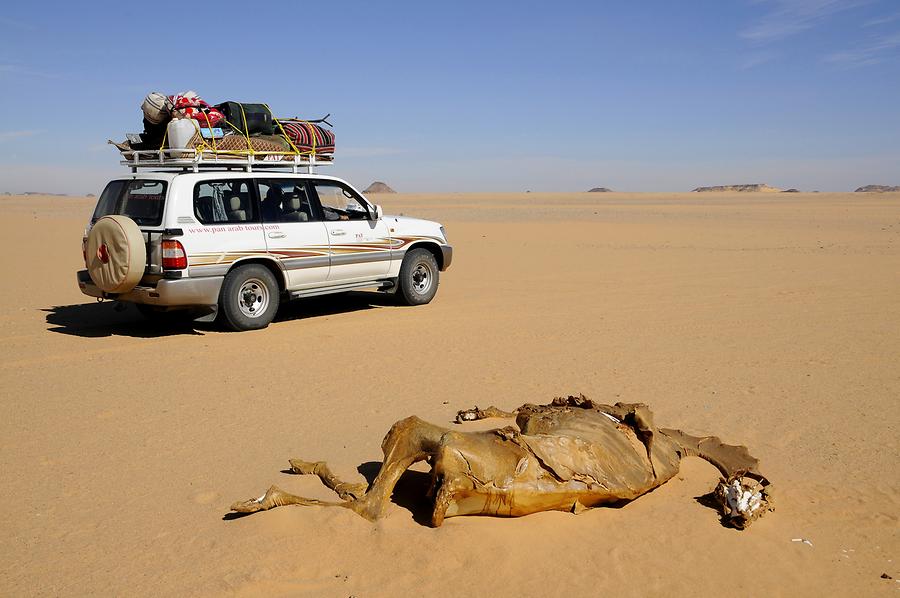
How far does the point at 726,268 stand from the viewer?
659 inches

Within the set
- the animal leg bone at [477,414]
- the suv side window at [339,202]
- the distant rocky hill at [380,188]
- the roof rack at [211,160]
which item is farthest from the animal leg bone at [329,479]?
the distant rocky hill at [380,188]

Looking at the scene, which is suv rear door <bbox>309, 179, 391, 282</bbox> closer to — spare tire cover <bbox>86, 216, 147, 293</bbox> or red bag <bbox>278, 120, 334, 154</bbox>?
red bag <bbox>278, 120, 334, 154</bbox>

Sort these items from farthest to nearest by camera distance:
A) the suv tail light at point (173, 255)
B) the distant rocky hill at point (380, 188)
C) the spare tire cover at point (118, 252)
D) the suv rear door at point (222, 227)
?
the distant rocky hill at point (380, 188) < the suv rear door at point (222, 227) < the suv tail light at point (173, 255) < the spare tire cover at point (118, 252)

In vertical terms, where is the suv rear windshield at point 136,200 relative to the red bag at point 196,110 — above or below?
below

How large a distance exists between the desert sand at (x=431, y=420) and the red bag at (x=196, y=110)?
264cm

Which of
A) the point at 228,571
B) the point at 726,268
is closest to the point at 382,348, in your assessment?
the point at 228,571

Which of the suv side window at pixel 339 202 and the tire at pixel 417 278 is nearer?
the suv side window at pixel 339 202

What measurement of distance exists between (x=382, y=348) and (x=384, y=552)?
5.07 meters

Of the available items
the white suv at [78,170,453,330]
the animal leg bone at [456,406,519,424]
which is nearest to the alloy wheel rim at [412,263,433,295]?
the white suv at [78,170,453,330]

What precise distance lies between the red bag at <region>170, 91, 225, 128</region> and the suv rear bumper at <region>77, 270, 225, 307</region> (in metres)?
2.12

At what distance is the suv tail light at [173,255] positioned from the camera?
30.6 ft

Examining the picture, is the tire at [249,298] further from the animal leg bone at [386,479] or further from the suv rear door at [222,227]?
the animal leg bone at [386,479]

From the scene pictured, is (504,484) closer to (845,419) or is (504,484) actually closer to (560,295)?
(845,419)

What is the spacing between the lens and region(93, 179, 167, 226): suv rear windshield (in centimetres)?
959
